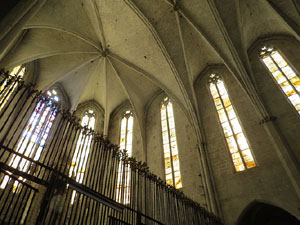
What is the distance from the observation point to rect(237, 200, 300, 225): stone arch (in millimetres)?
9211

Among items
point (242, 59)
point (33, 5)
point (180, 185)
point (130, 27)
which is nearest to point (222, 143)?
point (180, 185)

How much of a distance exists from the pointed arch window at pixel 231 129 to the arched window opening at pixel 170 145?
2721mm

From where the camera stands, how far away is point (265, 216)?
410 inches

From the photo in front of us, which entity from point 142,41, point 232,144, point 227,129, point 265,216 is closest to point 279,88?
point 227,129

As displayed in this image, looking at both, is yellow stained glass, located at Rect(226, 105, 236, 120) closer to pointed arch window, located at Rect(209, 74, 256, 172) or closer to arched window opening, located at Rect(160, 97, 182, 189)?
pointed arch window, located at Rect(209, 74, 256, 172)

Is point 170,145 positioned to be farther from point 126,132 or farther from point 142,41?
point 142,41

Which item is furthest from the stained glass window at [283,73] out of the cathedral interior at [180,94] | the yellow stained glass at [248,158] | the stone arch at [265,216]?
the stone arch at [265,216]

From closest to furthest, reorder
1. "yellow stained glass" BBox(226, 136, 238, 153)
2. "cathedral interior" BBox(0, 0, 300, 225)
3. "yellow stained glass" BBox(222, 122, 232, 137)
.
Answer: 1. "cathedral interior" BBox(0, 0, 300, 225)
2. "yellow stained glass" BBox(226, 136, 238, 153)
3. "yellow stained glass" BBox(222, 122, 232, 137)

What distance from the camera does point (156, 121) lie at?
14.7m

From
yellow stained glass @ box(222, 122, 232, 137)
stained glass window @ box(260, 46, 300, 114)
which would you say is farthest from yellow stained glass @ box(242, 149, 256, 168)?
stained glass window @ box(260, 46, 300, 114)

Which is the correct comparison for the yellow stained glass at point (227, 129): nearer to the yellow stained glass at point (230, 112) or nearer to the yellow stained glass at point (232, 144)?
the yellow stained glass at point (232, 144)

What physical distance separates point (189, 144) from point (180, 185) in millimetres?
2216

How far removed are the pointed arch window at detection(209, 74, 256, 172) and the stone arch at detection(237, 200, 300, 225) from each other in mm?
1625

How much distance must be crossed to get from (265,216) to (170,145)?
18.0 feet
